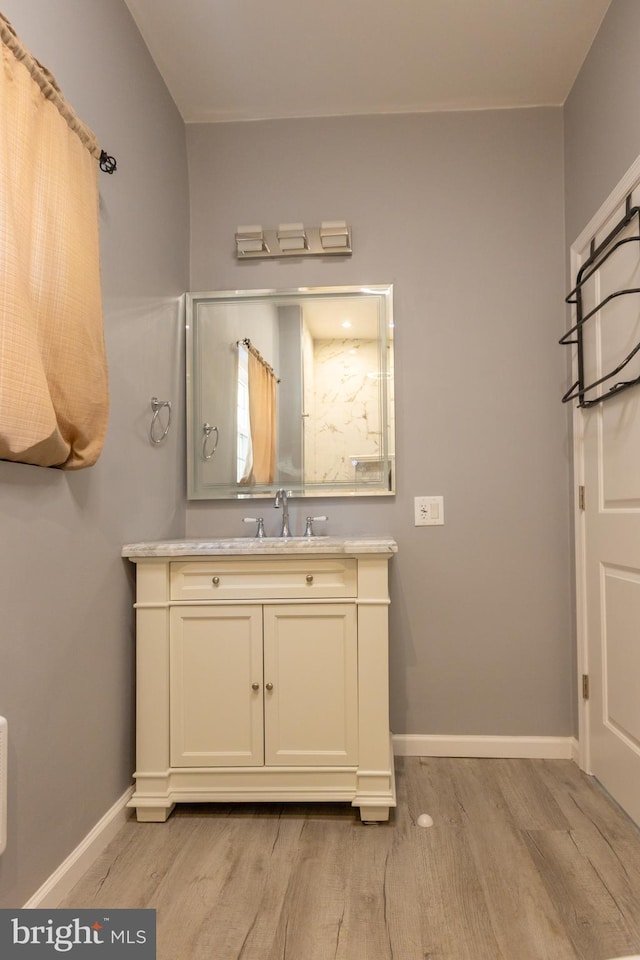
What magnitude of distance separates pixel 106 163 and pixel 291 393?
3.53 ft

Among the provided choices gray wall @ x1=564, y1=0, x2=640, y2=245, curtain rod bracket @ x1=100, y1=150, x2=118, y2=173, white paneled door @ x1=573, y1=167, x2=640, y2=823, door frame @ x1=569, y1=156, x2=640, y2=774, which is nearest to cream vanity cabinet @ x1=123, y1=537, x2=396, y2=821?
white paneled door @ x1=573, y1=167, x2=640, y2=823

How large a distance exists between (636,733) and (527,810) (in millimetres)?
425

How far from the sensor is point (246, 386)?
259 centimetres

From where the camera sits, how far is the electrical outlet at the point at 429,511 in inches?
99.1

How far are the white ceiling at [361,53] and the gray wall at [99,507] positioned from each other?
→ 6.9 inches

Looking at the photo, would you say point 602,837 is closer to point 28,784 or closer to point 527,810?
point 527,810

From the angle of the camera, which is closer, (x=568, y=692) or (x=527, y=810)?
(x=527, y=810)

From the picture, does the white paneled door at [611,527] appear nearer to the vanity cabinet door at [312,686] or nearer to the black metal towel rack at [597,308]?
the black metal towel rack at [597,308]

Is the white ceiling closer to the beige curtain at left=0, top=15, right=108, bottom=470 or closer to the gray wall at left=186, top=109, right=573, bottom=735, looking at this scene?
the gray wall at left=186, top=109, right=573, bottom=735

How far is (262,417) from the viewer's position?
2582 millimetres

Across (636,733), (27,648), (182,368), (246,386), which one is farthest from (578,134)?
→ (27,648)

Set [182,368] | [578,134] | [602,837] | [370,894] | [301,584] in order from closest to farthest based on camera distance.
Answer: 1. [370,894]
2. [602,837]
3. [301,584]
4. [578,134]
5. [182,368]

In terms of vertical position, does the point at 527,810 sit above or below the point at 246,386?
below

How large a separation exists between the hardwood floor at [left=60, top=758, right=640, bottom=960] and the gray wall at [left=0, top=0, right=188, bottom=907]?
0.26 meters
